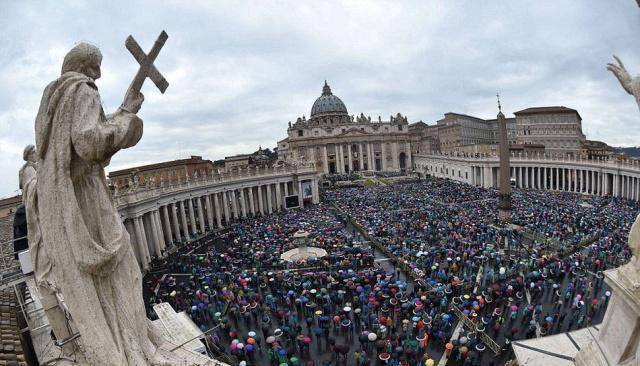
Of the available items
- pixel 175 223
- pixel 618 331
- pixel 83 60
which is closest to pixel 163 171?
pixel 175 223

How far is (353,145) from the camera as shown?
104 m

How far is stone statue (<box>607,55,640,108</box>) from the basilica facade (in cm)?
9299

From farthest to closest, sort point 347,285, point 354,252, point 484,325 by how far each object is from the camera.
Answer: point 354,252 → point 347,285 → point 484,325

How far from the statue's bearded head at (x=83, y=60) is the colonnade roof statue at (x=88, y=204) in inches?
0.4

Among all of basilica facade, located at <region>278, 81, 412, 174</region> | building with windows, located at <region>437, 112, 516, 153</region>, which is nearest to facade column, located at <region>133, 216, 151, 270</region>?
basilica facade, located at <region>278, 81, 412, 174</region>

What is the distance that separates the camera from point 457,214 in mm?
39812

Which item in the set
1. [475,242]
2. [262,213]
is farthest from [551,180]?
[262,213]

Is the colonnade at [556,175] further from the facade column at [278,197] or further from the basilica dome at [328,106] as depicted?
the basilica dome at [328,106]

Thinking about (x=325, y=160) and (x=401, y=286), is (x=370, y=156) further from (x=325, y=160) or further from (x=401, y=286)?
(x=401, y=286)

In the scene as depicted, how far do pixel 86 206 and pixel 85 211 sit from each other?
0.19 feet

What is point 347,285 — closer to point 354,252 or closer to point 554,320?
point 354,252

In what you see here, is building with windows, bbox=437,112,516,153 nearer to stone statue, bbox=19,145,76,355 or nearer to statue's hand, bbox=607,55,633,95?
statue's hand, bbox=607,55,633,95

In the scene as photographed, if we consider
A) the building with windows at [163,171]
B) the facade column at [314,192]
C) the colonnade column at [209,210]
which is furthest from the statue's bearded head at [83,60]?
the building with windows at [163,171]

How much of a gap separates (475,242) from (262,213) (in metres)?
34.1
